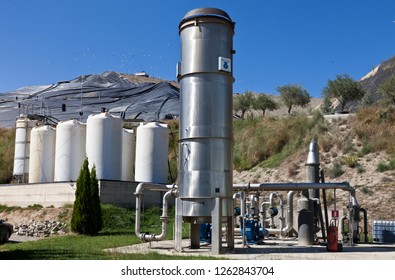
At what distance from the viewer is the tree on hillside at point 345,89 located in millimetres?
55625

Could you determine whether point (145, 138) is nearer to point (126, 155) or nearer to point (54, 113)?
point (126, 155)

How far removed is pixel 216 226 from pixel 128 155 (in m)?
17.9

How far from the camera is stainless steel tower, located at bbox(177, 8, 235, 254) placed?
1493 centimetres

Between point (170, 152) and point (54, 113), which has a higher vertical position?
point (54, 113)

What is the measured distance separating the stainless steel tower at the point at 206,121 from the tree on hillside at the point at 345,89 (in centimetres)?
4261

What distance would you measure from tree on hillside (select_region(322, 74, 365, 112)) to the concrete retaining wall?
1324 inches

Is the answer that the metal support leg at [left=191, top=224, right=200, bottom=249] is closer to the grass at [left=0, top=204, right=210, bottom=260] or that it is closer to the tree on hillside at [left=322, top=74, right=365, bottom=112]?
the grass at [left=0, top=204, right=210, bottom=260]

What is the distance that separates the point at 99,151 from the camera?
27734 millimetres

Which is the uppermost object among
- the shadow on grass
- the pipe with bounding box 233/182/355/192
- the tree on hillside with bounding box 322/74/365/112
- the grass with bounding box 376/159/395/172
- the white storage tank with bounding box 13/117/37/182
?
the tree on hillside with bounding box 322/74/365/112

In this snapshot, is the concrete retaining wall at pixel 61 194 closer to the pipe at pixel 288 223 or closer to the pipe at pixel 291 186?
the pipe at pixel 288 223

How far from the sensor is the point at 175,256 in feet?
45.8

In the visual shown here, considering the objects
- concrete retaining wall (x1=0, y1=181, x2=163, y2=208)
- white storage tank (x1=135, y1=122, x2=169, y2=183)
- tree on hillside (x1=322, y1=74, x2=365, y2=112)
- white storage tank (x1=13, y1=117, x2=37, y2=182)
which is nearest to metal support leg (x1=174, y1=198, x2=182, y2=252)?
concrete retaining wall (x1=0, y1=181, x2=163, y2=208)

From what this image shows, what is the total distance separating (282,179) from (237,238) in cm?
1360

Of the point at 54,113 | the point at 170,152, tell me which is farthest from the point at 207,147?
the point at 54,113
